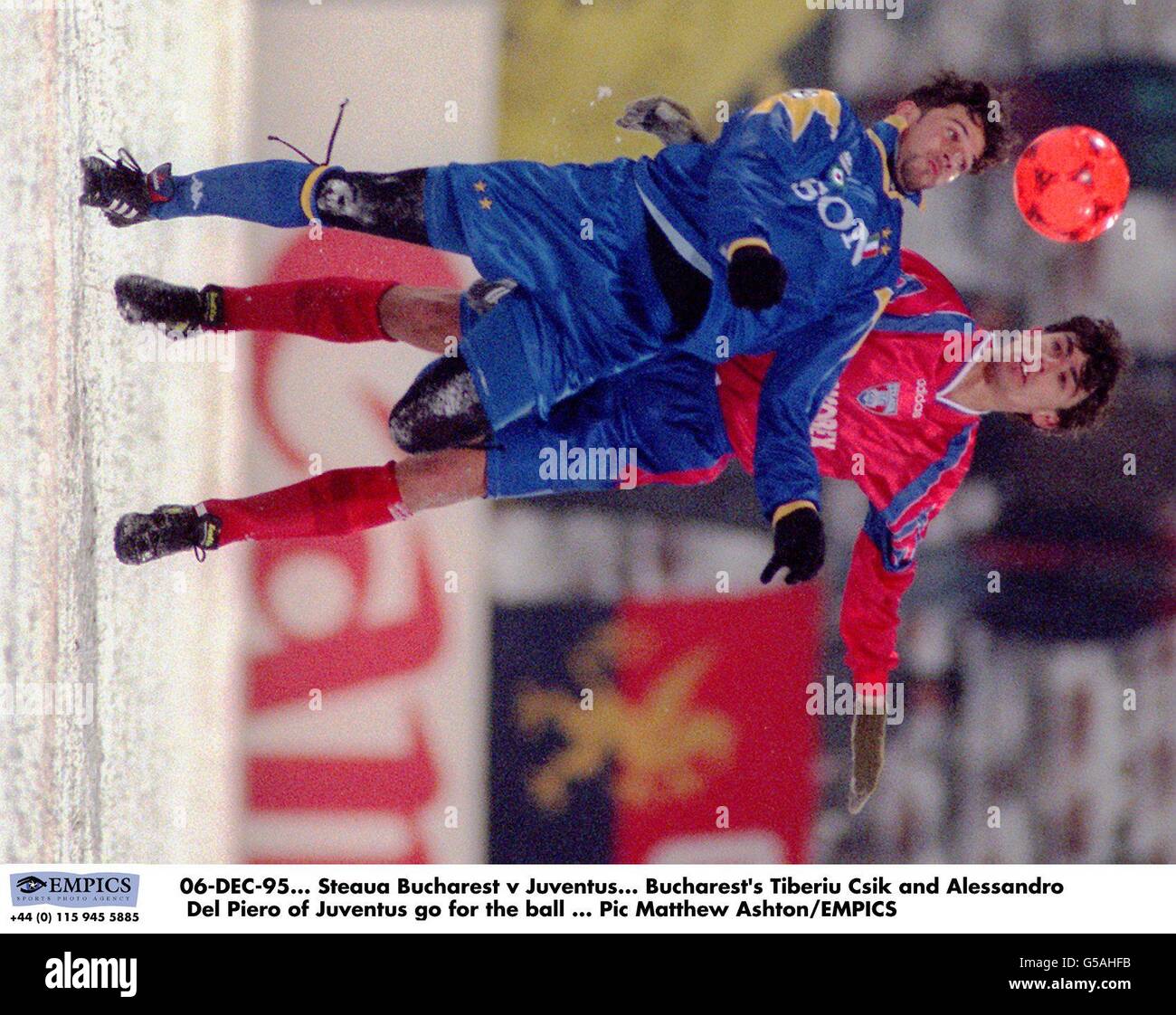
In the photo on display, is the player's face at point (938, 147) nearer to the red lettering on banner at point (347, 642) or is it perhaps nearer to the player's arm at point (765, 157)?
the player's arm at point (765, 157)

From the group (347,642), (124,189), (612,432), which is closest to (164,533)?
(347,642)

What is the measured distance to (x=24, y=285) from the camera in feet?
8.98

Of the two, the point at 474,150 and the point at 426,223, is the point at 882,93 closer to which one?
the point at 474,150

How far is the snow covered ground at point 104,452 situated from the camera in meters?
2.73

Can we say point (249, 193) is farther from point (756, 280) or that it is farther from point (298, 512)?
point (756, 280)

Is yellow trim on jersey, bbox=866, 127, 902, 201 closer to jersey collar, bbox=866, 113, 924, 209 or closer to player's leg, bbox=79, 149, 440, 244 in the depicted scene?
jersey collar, bbox=866, 113, 924, 209

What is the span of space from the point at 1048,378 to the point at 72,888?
99.6 inches

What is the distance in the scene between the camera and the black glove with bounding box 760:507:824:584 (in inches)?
87.3

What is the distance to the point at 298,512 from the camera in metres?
2.73

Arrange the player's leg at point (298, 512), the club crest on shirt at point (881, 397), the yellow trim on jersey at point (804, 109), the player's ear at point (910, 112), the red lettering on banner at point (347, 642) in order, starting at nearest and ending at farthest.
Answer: the yellow trim on jersey at point (804, 109) < the player's ear at point (910, 112) < the club crest on shirt at point (881, 397) < the player's leg at point (298, 512) < the red lettering on banner at point (347, 642)

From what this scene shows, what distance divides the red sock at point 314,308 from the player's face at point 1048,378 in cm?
141

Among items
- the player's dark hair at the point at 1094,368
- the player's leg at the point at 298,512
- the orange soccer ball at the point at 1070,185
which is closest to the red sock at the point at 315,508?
the player's leg at the point at 298,512

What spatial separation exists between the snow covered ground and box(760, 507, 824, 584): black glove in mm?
1539
